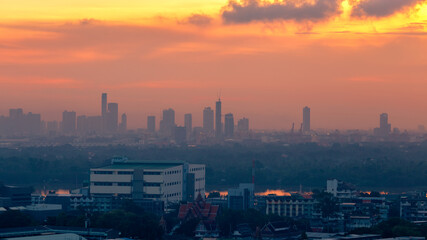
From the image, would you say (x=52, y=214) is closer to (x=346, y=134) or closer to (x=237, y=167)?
(x=237, y=167)

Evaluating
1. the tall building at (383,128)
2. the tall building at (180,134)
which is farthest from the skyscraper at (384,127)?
the tall building at (180,134)

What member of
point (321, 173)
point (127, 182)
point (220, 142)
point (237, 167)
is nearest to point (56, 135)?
point (220, 142)

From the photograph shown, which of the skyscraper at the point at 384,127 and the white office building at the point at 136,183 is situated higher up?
the skyscraper at the point at 384,127

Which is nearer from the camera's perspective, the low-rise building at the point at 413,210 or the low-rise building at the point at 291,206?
the low-rise building at the point at 413,210

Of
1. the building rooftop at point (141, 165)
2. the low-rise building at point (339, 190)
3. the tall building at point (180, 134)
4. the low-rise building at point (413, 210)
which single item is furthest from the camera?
the tall building at point (180, 134)

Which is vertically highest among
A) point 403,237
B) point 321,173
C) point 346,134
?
point 346,134

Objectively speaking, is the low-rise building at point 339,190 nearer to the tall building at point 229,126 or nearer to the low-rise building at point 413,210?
the low-rise building at point 413,210

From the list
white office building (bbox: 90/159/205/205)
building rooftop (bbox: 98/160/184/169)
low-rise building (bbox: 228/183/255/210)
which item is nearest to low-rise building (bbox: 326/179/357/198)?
low-rise building (bbox: 228/183/255/210)

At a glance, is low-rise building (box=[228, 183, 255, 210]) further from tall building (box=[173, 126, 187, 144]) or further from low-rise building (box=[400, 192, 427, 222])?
tall building (box=[173, 126, 187, 144])

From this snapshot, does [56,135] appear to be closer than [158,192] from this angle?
No
